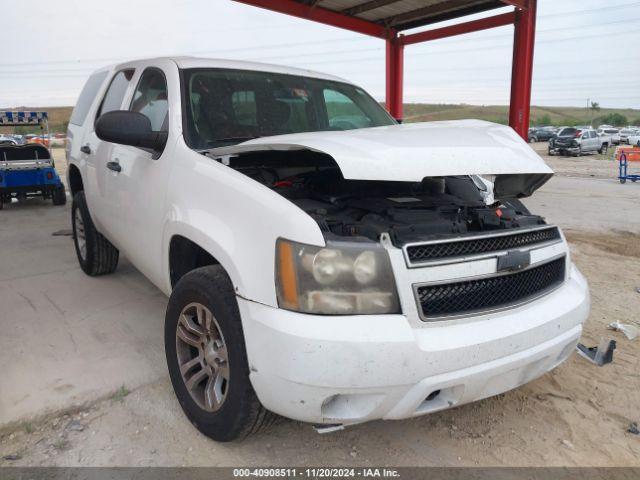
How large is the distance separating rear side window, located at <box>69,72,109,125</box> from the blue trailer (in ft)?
16.3

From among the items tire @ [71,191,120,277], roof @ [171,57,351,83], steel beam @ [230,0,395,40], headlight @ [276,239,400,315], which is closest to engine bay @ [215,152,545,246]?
headlight @ [276,239,400,315]

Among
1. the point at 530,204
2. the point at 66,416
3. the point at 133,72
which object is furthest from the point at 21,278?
the point at 530,204

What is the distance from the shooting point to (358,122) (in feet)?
12.6

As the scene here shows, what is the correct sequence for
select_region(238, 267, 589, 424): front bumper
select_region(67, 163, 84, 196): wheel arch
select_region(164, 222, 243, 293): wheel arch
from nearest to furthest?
select_region(238, 267, 589, 424): front bumper < select_region(164, 222, 243, 293): wheel arch < select_region(67, 163, 84, 196): wheel arch

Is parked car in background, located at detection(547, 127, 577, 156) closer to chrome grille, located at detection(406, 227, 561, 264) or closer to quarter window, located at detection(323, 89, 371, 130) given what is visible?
quarter window, located at detection(323, 89, 371, 130)

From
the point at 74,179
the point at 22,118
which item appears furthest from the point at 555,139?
the point at 74,179

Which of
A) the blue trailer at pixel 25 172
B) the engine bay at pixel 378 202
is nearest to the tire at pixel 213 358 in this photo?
the engine bay at pixel 378 202

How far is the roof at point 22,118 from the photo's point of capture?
9.24 metres

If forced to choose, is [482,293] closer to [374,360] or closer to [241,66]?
[374,360]

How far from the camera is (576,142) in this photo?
26.6 meters

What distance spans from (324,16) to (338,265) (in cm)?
842

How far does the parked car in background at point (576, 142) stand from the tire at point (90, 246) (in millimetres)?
27485

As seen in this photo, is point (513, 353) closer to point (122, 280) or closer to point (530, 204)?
point (122, 280)

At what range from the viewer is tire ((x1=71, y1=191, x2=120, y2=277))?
4.39 metres
